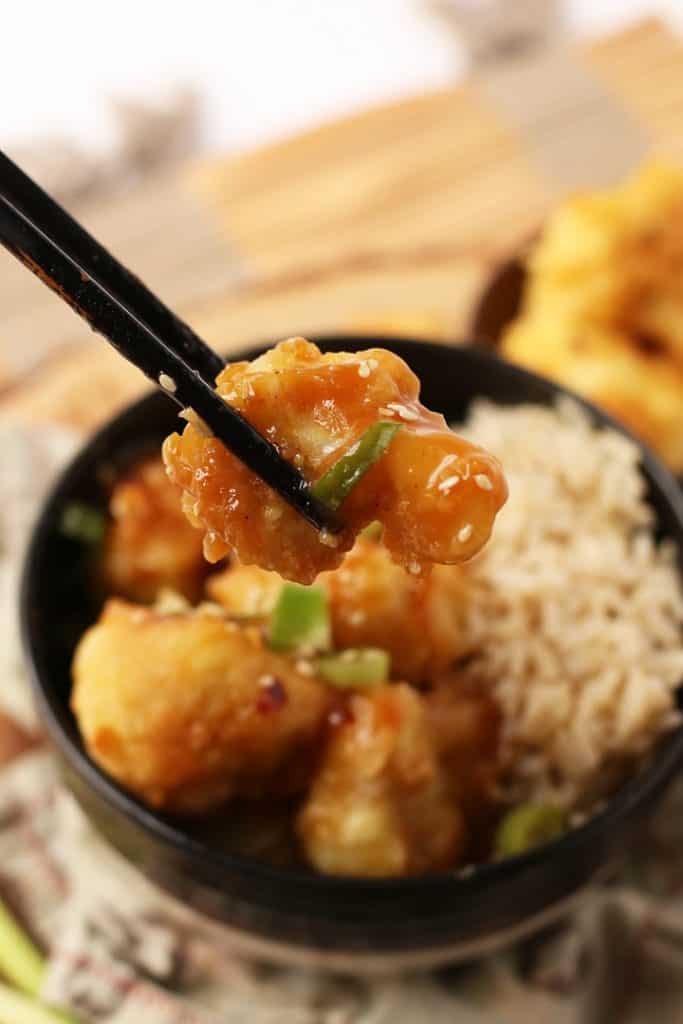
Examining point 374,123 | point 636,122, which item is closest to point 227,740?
point 374,123

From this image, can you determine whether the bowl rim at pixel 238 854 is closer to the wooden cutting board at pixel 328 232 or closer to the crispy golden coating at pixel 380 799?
the crispy golden coating at pixel 380 799

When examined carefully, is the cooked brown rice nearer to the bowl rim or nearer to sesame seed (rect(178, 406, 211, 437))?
the bowl rim

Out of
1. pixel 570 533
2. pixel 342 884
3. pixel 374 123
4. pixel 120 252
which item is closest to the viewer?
pixel 342 884

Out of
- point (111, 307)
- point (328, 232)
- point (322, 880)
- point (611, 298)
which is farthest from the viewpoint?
point (328, 232)

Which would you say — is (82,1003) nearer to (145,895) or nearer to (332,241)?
(145,895)

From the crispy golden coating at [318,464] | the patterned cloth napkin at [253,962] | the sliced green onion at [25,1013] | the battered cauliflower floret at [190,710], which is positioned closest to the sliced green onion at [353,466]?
the crispy golden coating at [318,464]

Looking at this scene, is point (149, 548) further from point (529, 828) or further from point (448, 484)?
point (448, 484)

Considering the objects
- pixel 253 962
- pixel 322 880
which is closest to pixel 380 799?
pixel 322 880
